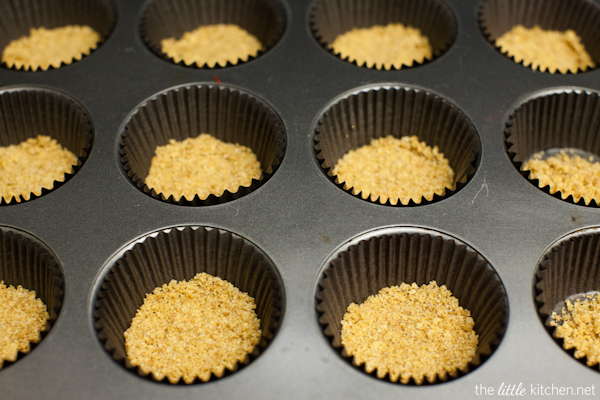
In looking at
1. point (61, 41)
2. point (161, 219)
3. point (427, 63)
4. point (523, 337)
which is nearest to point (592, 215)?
point (523, 337)

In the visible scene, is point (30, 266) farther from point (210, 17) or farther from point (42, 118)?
point (210, 17)

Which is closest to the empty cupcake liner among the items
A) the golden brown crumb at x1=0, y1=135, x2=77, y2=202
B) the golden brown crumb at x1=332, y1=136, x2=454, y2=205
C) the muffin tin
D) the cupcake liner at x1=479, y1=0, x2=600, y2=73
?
the muffin tin

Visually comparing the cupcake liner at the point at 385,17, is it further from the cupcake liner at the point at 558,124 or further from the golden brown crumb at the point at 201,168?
the golden brown crumb at the point at 201,168

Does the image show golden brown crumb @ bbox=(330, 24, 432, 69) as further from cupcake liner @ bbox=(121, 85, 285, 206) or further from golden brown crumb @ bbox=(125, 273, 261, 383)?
golden brown crumb @ bbox=(125, 273, 261, 383)

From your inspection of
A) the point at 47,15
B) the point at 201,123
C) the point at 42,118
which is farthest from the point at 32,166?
the point at 47,15

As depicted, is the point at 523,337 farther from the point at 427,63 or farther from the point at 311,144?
the point at 427,63

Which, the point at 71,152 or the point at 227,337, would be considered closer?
the point at 227,337

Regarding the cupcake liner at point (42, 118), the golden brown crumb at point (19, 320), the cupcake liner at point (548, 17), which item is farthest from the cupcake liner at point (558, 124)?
the golden brown crumb at point (19, 320)
